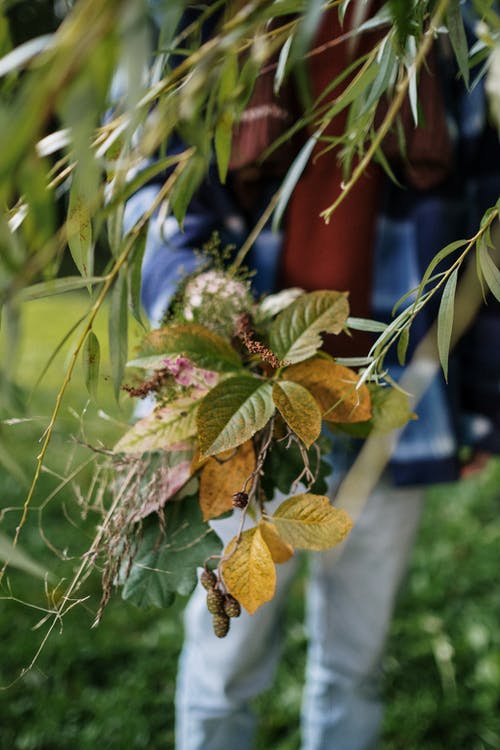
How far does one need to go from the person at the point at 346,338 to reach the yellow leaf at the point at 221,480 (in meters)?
0.36

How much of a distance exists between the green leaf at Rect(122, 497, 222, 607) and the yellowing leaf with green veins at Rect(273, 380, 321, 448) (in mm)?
136

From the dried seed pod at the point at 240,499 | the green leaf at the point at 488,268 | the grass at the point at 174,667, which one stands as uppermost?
the green leaf at the point at 488,268

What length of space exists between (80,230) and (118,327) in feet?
0.24

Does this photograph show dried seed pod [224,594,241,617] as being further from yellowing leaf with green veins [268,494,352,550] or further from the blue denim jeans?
the blue denim jeans

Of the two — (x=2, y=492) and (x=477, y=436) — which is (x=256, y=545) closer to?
(x=477, y=436)

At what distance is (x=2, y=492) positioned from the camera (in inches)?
94.0

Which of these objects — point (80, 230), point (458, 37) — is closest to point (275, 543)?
point (80, 230)

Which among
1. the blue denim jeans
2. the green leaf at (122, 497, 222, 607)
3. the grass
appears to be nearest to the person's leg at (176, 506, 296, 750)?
the blue denim jeans

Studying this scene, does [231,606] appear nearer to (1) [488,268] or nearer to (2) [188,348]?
(2) [188,348]

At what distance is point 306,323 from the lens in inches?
22.1

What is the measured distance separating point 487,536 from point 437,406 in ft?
4.11

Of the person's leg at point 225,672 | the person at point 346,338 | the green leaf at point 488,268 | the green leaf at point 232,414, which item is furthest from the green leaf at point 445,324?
the person's leg at point 225,672

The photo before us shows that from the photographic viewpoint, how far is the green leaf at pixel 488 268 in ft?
1.48

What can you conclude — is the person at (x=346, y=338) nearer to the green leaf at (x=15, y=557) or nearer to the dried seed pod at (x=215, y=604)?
the dried seed pod at (x=215, y=604)
